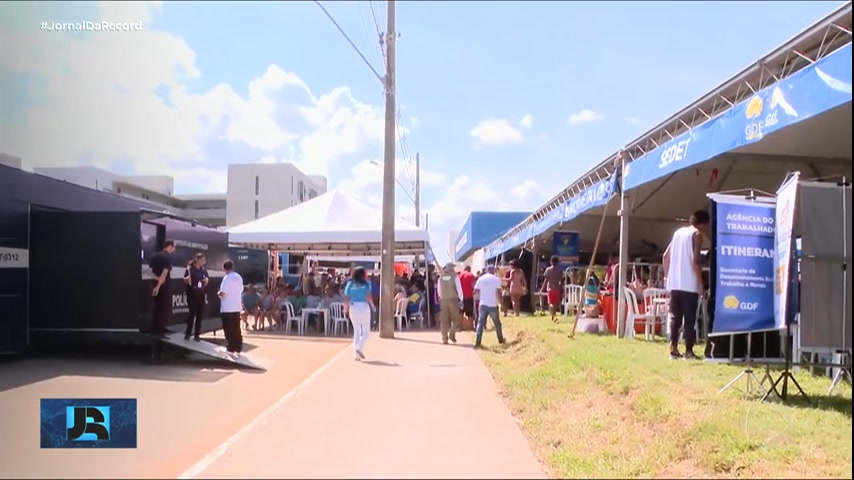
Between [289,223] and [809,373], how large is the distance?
1269 centimetres

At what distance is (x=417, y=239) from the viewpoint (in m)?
18.5

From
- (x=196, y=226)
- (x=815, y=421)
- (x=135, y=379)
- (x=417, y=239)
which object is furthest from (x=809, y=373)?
(x=417, y=239)

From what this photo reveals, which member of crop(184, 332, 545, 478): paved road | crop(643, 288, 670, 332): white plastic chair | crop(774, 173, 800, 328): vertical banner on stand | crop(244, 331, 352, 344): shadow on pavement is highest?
crop(774, 173, 800, 328): vertical banner on stand

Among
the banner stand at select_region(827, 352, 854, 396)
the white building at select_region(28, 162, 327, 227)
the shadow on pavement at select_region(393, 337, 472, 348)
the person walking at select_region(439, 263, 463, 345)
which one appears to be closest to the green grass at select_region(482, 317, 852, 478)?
the banner stand at select_region(827, 352, 854, 396)

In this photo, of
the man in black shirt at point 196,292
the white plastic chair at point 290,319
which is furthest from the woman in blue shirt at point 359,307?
the white plastic chair at point 290,319

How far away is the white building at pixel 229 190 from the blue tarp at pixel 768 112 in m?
7.34

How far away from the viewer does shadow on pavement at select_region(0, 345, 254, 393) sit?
32.1ft

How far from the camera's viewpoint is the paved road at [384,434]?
553 cm

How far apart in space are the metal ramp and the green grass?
417cm

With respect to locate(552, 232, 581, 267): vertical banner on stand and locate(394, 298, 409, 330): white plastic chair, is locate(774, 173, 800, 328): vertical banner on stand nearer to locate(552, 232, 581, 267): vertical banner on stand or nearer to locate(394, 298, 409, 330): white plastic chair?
locate(394, 298, 409, 330): white plastic chair

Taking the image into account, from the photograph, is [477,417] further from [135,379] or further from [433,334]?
[433,334]

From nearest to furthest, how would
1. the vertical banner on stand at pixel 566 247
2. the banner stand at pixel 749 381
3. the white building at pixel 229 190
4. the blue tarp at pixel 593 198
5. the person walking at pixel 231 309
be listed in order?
the banner stand at pixel 749 381, the white building at pixel 229 190, the person walking at pixel 231 309, the blue tarp at pixel 593 198, the vertical banner on stand at pixel 566 247

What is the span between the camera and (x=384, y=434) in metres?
6.61

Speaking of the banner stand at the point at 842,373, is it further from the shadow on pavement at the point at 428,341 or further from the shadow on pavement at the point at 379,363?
the shadow on pavement at the point at 428,341
